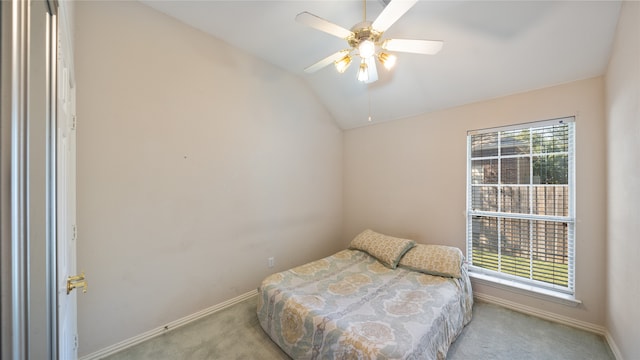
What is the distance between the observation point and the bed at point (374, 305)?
1.54 metres

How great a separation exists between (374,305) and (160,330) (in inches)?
75.2

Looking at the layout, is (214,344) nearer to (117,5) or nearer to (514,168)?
(117,5)

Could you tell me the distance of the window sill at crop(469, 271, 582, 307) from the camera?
7.38 ft

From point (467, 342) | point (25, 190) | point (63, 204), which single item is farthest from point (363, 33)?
point (467, 342)

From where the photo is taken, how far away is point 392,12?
4.61ft

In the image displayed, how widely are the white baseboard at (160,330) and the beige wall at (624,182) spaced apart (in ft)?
10.3

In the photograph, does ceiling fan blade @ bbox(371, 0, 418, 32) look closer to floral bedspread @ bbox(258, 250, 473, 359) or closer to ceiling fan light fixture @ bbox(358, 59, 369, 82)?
ceiling fan light fixture @ bbox(358, 59, 369, 82)

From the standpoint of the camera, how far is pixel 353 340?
4.92 ft

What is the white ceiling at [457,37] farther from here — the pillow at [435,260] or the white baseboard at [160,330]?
the white baseboard at [160,330]

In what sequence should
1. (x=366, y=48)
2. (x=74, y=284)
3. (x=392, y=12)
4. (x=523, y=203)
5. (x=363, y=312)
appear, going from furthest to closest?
(x=523, y=203), (x=363, y=312), (x=366, y=48), (x=392, y=12), (x=74, y=284)

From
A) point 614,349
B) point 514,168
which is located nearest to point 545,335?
point 614,349

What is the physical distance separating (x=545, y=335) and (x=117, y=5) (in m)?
4.57

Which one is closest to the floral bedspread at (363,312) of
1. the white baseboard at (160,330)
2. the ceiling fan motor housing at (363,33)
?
the white baseboard at (160,330)

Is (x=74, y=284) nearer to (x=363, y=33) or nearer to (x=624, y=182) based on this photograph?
(x=363, y=33)
